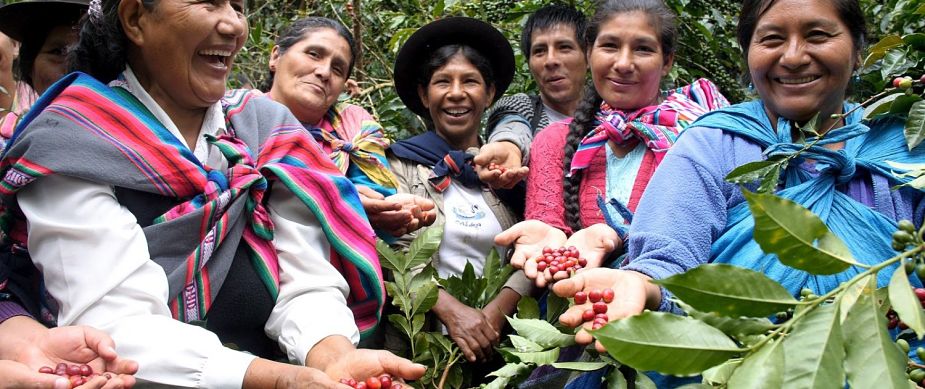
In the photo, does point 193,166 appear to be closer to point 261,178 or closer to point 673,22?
point 261,178

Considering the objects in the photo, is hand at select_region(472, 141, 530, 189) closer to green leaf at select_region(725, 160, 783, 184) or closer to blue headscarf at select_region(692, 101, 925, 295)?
A: blue headscarf at select_region(692, 101, 925, 295)

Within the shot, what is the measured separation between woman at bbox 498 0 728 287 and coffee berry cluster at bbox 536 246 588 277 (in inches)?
7.1

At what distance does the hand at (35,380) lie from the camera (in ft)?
4.71

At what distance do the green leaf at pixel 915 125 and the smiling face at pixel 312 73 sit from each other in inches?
79.9

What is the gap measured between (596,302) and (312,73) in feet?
6.00

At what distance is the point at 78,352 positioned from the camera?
1.53 meters

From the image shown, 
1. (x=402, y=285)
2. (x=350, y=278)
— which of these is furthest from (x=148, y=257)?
(x=402, y=285)

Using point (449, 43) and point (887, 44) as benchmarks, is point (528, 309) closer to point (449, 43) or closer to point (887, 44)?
point (887, 44)

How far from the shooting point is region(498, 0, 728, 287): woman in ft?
7.62

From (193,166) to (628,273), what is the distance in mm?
1074

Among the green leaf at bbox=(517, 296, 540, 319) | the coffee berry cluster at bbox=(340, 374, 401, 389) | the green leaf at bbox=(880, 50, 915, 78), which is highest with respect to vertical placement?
the green leaf at bbox=(880, 50, 915, 78)

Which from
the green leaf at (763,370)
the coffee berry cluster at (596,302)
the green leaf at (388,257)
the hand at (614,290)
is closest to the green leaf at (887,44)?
the hand at (614,290)

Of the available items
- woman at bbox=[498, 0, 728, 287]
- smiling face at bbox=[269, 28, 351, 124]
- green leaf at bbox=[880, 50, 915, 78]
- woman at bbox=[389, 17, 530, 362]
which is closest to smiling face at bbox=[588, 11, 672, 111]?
woman at bbox=[498, 0, 728, 287]

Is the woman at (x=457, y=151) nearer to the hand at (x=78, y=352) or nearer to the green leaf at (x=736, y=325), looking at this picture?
the hand at (x=78, y=352)
